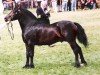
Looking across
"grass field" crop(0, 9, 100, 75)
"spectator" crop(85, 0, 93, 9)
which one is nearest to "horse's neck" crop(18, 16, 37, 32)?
"grass field" crop(0, 9, 100, 75)

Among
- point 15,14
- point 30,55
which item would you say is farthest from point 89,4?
point 30,55

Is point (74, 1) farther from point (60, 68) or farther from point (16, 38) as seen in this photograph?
point (60, 68)

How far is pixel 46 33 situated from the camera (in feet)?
42.9

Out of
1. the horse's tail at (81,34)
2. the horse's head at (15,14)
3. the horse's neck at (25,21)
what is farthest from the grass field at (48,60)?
the horse's head at (15,14)

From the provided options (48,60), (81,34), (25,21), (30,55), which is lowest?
(48,60)

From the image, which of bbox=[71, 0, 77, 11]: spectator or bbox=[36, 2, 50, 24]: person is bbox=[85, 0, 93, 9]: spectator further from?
bbox=[36, 2, 50, 24]: person

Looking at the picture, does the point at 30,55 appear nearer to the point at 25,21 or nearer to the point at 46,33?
the point at 46,33

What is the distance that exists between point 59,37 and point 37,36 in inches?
27.2

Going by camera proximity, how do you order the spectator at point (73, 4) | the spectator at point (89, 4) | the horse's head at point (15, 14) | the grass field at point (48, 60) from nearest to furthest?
the grass field at point (48, 60) < the horse's head at point (15, 14) < the spectator at point (73, 4) < the spectator at point (89, 4)

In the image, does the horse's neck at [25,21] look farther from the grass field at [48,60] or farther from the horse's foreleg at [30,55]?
the grass field at [48,60]

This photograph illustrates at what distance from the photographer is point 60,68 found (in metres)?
13.0

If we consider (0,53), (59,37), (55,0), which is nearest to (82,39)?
(59,37)

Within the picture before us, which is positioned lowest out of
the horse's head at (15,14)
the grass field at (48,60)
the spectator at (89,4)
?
the spectator at (89,4)

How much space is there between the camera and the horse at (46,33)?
1290 centimetres
